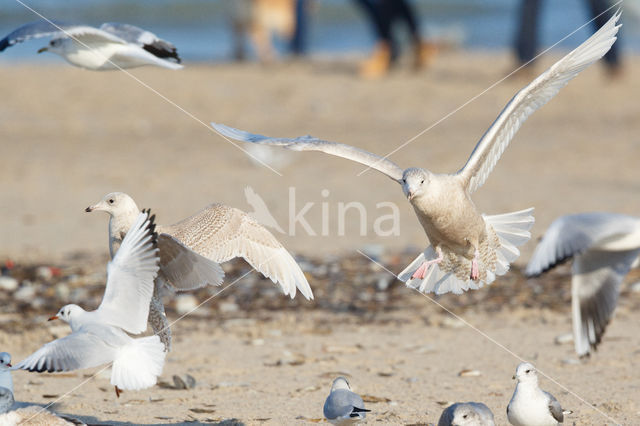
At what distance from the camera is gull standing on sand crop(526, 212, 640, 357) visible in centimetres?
441

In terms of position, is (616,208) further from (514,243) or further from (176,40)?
(176,40)

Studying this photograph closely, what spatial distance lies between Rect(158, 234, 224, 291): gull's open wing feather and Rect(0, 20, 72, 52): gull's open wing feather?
130 centimetres

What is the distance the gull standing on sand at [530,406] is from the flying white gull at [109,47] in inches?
92.5

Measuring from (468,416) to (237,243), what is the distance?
5.05 ft

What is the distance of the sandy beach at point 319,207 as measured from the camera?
17.5 ft

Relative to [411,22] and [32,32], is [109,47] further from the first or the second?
[411,22]

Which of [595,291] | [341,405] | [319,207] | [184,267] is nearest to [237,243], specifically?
[184,267]

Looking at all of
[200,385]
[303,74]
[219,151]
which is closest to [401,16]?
[303,74]

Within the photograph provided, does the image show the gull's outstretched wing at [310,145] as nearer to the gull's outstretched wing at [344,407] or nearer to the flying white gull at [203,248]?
the flying white gull at [203,248]

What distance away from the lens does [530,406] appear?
174 inches

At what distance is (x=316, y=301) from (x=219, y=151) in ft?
19.5

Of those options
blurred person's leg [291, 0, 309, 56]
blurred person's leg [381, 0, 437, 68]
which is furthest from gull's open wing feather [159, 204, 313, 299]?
blurred person's leg [291, 0, 309, 56]

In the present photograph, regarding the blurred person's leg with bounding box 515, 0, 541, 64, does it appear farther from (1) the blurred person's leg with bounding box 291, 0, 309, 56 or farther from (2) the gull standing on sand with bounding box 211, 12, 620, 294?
(2) the gull standing on sand with bounding box 211, 12, 620, 294

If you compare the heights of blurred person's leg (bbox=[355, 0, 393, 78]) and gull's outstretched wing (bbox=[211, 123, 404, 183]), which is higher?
blurred person's leg (bbox=[355, 0, 393, 78])
